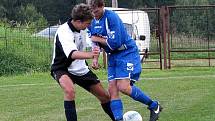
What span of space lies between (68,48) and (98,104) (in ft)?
12.4

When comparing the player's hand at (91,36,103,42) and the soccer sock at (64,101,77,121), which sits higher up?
the player's hand at (91,36,103,42)

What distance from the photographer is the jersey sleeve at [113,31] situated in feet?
27.3

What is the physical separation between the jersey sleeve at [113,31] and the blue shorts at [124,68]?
0.94 ft

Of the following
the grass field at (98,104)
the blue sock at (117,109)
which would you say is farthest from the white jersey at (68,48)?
the grass field at (98,104)

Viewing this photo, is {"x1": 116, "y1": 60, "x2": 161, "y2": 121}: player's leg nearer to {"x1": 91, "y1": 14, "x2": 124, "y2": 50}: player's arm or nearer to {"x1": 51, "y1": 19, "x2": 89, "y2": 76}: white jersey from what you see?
{"x1": 91, "y1": 14, "x2": 124, "y2": 50}: player's arm

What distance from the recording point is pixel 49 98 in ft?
42.0

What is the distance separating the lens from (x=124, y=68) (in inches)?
335

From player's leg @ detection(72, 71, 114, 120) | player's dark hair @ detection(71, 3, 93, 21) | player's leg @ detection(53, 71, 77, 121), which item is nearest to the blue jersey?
player's leg @ detection(72, 71, 114, 120)

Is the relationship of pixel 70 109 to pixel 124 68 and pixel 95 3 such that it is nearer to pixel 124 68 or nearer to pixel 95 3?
pixel 124 68

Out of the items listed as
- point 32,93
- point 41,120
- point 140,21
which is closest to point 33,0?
point 140,21

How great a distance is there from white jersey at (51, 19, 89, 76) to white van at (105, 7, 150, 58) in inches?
546

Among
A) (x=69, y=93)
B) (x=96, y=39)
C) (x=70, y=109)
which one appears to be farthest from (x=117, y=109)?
(x=96, y=39)

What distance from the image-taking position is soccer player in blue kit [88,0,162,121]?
329 inches

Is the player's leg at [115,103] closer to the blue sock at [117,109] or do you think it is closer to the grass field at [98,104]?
the blue sock at [117,109]
